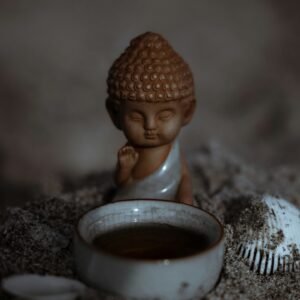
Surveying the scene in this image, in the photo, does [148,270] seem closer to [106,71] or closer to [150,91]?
[150,91]

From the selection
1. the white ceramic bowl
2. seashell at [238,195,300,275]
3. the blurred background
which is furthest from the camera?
the blurred background

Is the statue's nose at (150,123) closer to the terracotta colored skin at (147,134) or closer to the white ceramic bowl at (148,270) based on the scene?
the terracotta colored skin at (147,134)

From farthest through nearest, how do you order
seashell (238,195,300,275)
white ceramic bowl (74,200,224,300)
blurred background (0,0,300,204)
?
blurred background (0,0,300,204), seashell (238,195,300,275), white ceramic bowl (74,200,224,300)

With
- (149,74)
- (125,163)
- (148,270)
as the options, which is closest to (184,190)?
(125,163)

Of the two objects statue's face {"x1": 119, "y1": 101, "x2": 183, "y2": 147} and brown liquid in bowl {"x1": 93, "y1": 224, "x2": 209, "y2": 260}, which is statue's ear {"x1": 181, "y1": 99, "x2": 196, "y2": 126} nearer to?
statue's face {"x1": 119, "y1": 101, "x2": 183, "y2": 147}

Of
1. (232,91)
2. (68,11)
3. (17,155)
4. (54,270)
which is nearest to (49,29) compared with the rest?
(68,11)

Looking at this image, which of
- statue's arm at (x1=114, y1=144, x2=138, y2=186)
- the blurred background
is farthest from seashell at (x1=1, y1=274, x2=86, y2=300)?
the blurred background

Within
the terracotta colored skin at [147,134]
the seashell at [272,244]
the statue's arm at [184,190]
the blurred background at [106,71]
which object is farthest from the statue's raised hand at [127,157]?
the blurred background at [106,71]
